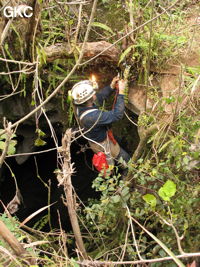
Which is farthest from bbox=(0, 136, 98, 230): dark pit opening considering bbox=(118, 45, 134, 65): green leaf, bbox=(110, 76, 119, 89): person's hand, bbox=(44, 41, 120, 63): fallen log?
bbox=(118, 45, 134, 65): green leaf

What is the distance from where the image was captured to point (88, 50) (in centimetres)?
366

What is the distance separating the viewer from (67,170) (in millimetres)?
1902

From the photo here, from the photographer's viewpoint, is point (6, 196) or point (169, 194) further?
point (6, 196)

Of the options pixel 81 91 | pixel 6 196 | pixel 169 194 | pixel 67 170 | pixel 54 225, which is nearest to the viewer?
pixel 67 170

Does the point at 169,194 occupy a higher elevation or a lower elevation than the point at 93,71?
lower

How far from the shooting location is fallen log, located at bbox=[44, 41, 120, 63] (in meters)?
3.66

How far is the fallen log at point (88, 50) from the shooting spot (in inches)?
144

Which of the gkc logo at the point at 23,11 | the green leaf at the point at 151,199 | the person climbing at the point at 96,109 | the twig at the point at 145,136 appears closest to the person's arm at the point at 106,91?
the person climbing at the point at 96,109

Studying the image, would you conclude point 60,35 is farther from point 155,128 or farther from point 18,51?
point 155,128

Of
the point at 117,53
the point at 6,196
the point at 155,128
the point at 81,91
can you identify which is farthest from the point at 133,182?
the point at 6,196

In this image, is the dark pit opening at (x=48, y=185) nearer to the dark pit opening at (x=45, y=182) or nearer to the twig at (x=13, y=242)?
the dark pit opening at (x=45, y=182)

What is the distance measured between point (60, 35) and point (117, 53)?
0.84 meters

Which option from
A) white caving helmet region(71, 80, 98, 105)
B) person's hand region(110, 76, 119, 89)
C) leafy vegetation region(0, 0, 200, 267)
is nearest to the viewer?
leafy vegetation region(0, 0, 200, 267)

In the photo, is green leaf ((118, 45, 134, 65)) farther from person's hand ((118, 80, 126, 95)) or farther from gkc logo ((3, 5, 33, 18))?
gkc logo ((3, 5, 33, 18))
